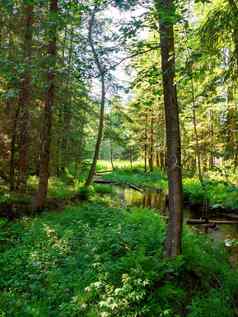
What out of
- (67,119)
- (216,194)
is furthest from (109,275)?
(216,194)

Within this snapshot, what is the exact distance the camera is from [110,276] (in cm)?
634

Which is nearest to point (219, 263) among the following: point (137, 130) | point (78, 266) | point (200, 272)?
point (200, 272)

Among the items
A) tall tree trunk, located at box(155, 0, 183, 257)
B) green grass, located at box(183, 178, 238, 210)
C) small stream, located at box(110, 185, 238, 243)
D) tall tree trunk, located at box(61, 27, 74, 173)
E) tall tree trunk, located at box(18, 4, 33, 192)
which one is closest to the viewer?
tall tree trunk, located at box(155, 0, 183, 257)

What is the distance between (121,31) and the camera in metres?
6.41

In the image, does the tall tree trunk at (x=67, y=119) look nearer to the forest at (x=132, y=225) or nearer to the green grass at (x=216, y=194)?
the forest at (x=132, y=225)

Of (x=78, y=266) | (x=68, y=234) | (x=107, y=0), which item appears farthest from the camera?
(x=68, y=234)

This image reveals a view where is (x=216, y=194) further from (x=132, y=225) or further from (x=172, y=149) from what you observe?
(x=172, y=149)

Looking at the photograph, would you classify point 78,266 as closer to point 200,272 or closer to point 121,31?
point 200,272

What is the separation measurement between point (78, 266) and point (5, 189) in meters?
7.94

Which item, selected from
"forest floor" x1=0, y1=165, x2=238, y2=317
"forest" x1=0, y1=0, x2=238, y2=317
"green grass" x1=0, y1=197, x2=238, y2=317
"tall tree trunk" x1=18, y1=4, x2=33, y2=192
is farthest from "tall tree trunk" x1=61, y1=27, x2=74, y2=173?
"green grass" x1=0, y1=197, x2=238, y2=317

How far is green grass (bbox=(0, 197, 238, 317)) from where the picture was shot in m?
5.57

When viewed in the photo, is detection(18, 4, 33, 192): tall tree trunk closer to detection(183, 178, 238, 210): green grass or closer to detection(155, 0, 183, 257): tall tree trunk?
detection(155, 0, 183, 257): tall tree trunk

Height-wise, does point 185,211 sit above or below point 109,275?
below

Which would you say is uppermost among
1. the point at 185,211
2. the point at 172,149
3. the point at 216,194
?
the point at 172,149
